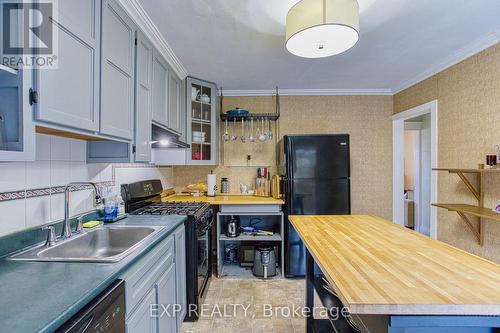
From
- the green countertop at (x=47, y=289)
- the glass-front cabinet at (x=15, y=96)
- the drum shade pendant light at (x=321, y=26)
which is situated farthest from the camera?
the drum shade pendant light at (x=321, y=26)

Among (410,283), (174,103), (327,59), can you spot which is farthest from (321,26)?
(174,103)

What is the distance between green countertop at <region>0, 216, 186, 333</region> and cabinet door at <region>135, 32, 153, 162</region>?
858 millimetres

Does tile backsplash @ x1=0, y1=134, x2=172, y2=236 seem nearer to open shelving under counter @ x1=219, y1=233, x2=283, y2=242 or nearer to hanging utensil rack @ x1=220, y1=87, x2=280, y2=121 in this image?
open shelving under counter @ x1=219, y1=233, x2=283, y2=242

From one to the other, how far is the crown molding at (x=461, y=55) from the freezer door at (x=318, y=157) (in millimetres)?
1138

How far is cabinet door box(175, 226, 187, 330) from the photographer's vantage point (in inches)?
72.7

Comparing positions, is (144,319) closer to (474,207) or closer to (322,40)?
(322,40)

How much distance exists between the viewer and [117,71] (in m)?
1.47

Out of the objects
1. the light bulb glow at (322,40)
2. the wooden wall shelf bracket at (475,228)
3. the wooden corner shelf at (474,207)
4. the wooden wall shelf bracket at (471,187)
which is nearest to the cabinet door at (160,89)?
the light bulb glow at (322,40)

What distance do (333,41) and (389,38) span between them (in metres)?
0.80

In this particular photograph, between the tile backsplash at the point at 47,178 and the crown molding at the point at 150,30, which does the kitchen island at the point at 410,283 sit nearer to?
the tile backsplash at the point at 47,178

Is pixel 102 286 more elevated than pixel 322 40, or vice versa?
pixel 322 40

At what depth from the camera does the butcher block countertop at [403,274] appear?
2.40 ft

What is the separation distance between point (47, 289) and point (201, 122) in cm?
246

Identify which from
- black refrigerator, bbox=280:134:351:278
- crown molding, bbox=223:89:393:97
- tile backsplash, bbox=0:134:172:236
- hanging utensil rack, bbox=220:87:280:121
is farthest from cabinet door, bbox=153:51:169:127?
black refrigerator, bbox=280:134:351:278
